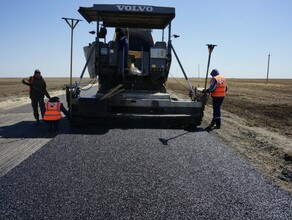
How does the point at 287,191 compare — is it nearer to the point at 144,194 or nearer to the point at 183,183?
the point at 183,183

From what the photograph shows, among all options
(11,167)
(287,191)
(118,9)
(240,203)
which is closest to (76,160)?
(11,167)

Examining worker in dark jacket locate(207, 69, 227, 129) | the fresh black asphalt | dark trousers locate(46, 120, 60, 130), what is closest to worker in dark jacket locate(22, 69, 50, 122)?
dark trousers locate(46, 120, 60, 130)

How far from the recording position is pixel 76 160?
5.73 meters

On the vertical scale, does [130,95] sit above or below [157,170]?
above

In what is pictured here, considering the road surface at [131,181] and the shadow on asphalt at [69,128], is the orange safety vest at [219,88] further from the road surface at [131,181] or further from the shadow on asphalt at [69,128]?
the road surface at [131,181]

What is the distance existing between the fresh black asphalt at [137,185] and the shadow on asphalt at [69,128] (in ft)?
4.46

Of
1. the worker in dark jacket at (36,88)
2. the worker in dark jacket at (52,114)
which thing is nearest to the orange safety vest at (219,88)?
the worker in dark jacket at (52,114)

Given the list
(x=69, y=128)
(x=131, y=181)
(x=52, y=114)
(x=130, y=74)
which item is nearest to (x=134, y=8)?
(x=130, y=74)

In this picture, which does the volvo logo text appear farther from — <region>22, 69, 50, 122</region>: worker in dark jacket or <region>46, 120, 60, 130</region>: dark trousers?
<region>46, 120, 60, 130</region>: dark trousers

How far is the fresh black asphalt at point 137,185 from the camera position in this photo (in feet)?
12.3

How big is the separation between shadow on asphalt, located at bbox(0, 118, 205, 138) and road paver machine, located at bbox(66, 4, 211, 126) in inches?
10.6

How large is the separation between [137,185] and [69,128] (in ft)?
15.7

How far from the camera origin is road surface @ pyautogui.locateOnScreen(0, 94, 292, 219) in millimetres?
3775

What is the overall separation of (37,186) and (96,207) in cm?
106
